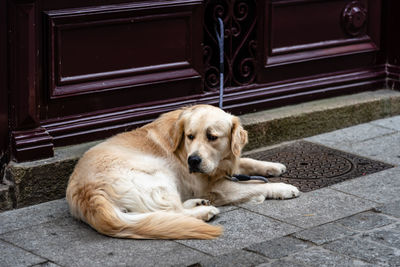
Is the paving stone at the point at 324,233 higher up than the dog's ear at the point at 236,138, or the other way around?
the dog's ear at the point at 236,138

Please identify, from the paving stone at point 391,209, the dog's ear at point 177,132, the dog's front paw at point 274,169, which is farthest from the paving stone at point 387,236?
the dog's ear at point 177,132

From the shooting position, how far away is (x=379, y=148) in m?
7.49

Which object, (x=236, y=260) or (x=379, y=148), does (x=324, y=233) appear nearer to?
(x=236, y=260)

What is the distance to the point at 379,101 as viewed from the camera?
8.30 metres

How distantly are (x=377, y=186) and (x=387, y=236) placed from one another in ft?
3.46

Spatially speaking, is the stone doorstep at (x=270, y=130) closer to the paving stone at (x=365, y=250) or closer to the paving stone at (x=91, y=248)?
the paving stone at (x=91, y=248)

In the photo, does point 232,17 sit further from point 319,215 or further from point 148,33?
point 319,215

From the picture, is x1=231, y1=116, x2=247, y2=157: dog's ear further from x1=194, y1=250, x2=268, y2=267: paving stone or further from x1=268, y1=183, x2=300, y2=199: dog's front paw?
x1=194, y1=250, x2=268, y2=267: paving stone

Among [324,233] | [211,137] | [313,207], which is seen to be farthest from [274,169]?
[324,233]

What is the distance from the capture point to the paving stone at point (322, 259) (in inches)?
200

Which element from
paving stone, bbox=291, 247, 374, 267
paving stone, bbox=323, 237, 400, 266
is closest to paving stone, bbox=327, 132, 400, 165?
paving stone, bbox=323, 237, 400, 266

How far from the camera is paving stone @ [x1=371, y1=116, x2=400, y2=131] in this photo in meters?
8.11

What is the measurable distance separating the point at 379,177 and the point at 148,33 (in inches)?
86.8

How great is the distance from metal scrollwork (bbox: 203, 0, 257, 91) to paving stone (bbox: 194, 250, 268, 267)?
259 cm
